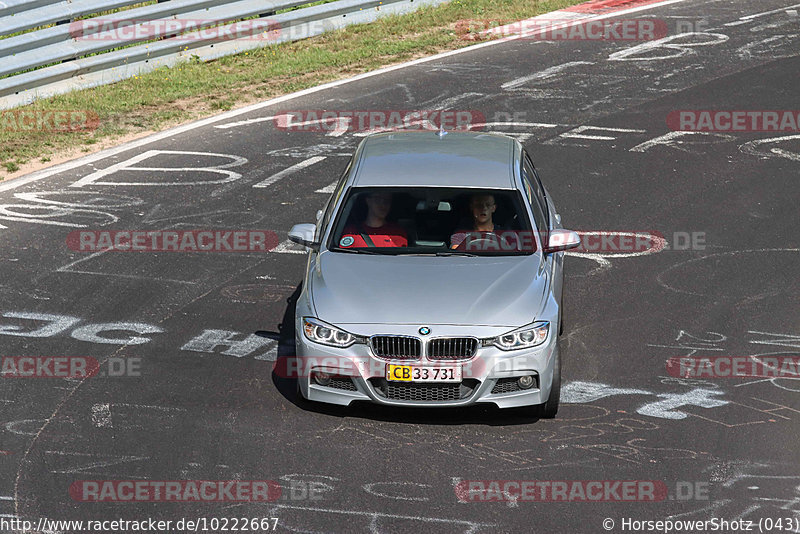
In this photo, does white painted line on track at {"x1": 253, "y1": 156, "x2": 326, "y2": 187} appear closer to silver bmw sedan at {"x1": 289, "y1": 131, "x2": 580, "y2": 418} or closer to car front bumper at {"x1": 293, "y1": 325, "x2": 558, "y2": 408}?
silver bmw sedan at {"x1": 289, "y1": 131, "x2": 580, "y2": 418}

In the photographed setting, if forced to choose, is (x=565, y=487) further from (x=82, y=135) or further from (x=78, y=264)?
(x=82, y=135)

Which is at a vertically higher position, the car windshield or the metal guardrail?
the metal guardrail

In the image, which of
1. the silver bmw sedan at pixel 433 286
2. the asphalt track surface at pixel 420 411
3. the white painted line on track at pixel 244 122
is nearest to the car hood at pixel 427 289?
the silver bmw sedan at pixel 433 286

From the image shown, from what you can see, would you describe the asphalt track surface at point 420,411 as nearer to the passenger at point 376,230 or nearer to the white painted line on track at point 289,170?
the white painted line on track at point 289,170

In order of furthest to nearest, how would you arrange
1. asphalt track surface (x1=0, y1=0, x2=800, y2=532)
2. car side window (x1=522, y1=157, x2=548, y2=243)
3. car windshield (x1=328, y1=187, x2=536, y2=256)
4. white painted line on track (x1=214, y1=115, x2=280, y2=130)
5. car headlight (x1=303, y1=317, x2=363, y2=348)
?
white painted line on track (x1=214, y1=115, x2=280, y2=130)
car side window (x1=522, y1=157, x2=548, y2=243)
car windshield (x1=328, y1=187, x2=536, y2=256)
car headlight (x1=303, y1=317, x2=363, y2=348)
asphalt track surface (x1=0, y1=0, x2=800, y2=532)

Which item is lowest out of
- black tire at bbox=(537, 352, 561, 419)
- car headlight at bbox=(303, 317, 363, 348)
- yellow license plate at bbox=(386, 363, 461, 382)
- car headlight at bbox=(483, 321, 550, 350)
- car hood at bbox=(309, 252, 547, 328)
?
black tire at bbox=(537, 352, 561, 419)

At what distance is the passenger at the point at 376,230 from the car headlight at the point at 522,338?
150 cm

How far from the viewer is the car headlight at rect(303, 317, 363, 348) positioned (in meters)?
8.16

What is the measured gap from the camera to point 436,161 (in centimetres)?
977

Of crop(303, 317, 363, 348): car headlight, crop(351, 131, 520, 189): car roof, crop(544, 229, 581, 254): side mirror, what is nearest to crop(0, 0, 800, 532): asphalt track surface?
crop(303, 317, 363, 348): car headlight

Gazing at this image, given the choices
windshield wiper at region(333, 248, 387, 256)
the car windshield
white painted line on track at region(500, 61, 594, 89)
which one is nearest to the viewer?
windshield wiper at region(333, 248, 387, 256)

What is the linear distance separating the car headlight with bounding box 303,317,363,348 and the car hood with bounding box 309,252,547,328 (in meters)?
0.06

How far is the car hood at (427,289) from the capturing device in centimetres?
820

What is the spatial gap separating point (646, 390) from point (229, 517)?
344 centimetres
